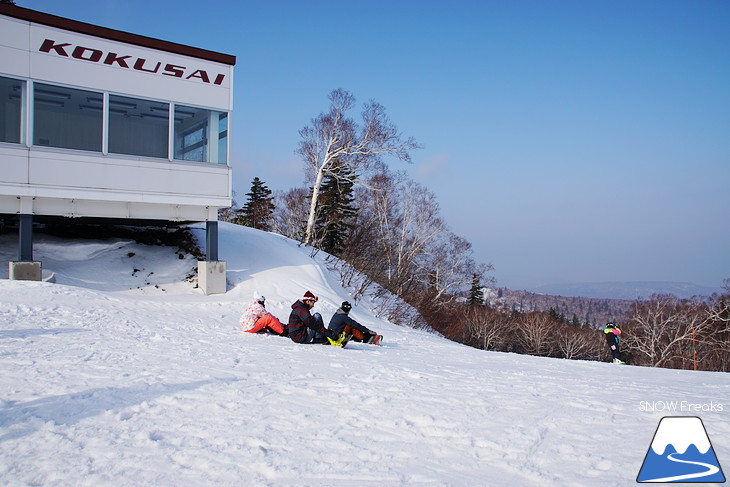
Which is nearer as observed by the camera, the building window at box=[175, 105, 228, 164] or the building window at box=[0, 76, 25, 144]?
the building window at box=[0, 76, 25, 144]

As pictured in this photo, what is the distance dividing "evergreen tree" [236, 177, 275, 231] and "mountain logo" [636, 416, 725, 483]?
4004 centimetres

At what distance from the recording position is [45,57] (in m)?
14.1

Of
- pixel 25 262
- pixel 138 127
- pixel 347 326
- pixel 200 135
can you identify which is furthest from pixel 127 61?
pixel 347 326

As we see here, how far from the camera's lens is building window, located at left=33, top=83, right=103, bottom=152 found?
14.2 m

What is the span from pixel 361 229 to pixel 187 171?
23.8m

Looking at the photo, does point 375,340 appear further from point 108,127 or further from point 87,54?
point 87,54

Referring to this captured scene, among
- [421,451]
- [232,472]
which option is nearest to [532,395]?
[421,451]

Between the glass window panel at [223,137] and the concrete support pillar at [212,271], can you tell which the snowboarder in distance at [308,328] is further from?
the glass window panel at [223,137]

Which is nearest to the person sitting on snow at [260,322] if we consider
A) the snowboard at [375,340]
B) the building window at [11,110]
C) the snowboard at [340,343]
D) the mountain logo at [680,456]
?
the snowboard at [340,343]

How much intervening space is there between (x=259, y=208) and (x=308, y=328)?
119ft

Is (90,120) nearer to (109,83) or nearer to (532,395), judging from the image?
(109,83)

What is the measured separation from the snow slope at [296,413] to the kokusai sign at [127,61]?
7119 millimetres

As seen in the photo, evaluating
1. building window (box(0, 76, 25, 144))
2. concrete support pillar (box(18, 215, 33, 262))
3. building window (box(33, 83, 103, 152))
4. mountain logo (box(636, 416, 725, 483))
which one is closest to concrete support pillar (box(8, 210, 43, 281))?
concrete support pillar (box(18, 215, 33, 262))

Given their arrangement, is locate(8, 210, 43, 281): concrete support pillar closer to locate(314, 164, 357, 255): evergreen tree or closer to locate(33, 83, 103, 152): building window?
locate(33, 83, 103, 152): building window
